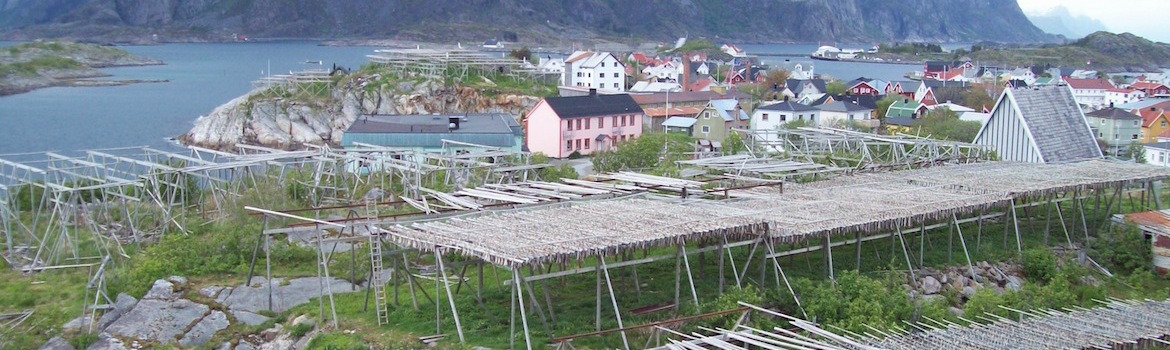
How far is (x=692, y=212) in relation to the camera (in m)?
19.8

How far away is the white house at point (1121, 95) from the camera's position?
3147 inches

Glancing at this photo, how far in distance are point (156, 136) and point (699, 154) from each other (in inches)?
1643

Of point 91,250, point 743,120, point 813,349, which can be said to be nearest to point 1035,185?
point 813,349

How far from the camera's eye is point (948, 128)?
4869 cm

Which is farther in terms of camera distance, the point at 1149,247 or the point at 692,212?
the point at 1149,247

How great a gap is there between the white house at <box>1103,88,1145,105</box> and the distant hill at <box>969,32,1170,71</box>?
6422 centimetres

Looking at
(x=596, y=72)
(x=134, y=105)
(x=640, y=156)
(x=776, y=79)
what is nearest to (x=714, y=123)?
(x=640, y=156)

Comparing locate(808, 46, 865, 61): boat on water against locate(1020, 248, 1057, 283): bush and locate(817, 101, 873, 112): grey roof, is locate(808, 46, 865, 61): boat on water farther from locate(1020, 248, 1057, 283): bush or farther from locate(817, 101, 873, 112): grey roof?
locate(1020, 248, 1057, 283): bush

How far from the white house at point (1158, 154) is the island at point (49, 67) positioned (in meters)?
90.0

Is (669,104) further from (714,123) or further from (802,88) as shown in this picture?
(802,88)

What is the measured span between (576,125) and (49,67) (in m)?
87.1

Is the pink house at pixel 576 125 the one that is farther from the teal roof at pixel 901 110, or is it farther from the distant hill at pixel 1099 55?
the distant hill at pixel 1099 55

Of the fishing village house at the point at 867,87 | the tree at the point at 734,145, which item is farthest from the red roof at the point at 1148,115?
the tree at the point at 734,145

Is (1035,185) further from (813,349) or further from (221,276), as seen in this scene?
(221,276)
